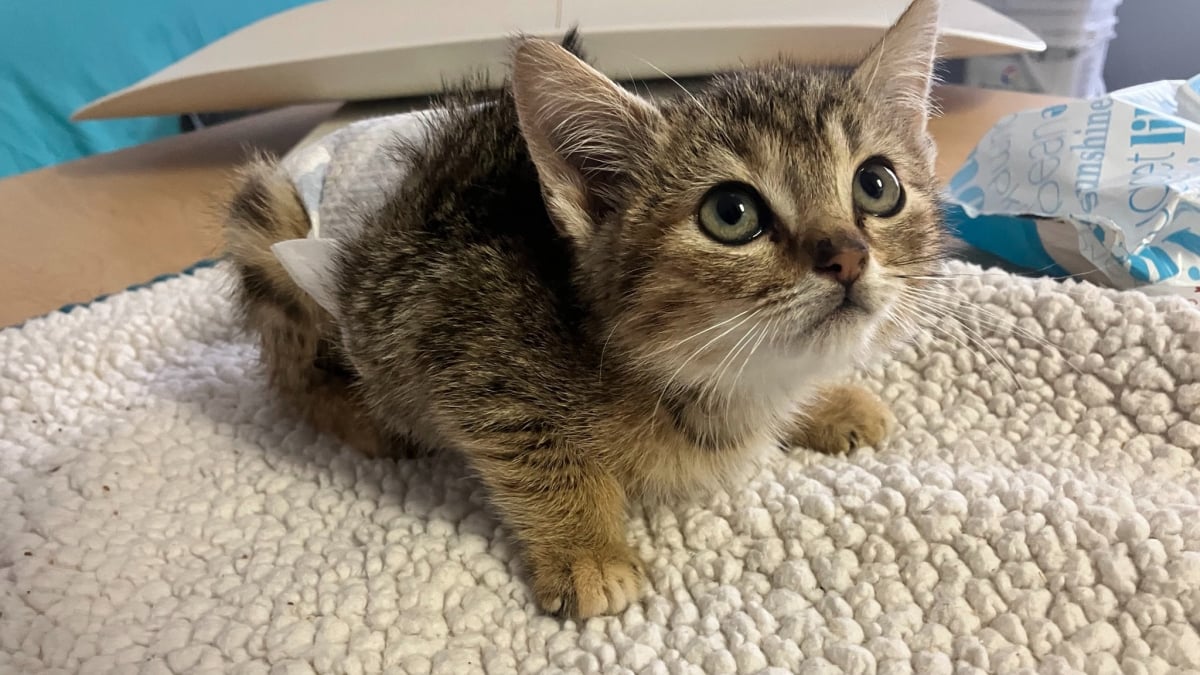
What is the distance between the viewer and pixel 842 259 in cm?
71

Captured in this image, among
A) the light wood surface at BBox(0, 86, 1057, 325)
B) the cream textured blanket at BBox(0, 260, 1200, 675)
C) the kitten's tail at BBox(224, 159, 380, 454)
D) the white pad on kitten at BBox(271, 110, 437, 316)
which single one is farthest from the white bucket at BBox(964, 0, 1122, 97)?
the kitten's tail at BBox(224, 159, 380, 454)

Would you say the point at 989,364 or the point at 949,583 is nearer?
the point at 949,583

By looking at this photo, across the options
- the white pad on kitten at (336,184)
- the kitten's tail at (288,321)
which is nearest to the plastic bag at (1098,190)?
the white pad on kitten at (336,184)

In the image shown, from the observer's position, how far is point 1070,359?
1.08m

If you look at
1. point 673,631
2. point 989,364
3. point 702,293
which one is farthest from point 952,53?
point 673,631

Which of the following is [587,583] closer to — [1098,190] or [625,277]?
[625,277]

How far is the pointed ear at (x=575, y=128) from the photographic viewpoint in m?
0.79

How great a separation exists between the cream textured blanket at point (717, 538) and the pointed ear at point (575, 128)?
1.29ft

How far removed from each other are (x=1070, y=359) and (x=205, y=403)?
1213 mm

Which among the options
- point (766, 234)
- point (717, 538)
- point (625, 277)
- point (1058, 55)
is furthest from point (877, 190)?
point (1058, 55)

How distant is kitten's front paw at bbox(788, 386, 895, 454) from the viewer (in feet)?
3.49

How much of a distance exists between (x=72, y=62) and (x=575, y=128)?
6.50 ft

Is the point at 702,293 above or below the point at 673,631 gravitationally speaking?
above

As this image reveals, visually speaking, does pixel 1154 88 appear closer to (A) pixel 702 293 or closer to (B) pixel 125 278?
(A) pixel 702 293
